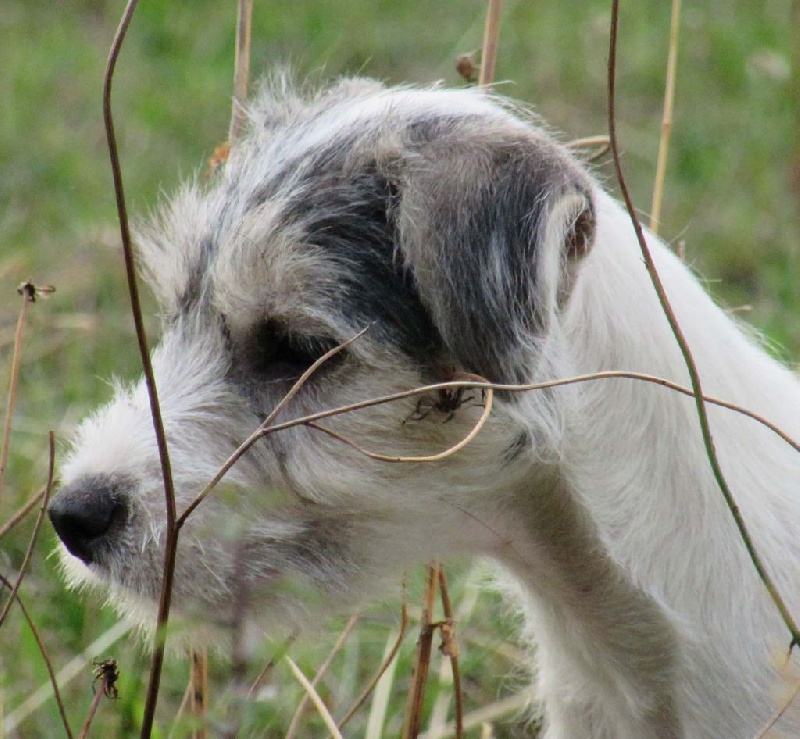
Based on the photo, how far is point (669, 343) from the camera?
283cm

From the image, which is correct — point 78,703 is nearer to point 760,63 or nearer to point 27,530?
point 27,530

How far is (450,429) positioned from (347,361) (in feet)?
0.82

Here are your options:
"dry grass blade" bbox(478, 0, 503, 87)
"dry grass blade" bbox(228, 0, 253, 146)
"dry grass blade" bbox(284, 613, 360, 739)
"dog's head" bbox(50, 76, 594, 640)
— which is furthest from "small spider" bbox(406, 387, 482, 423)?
"dry grass blade" bbox(478, 0, 503, 87)

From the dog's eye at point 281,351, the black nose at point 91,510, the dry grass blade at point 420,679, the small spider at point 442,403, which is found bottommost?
the dry grass blade at point 420,679

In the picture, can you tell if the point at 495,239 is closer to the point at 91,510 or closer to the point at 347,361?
the point at 347,361

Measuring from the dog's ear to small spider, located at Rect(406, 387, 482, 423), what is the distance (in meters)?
0.06

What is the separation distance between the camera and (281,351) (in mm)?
2818

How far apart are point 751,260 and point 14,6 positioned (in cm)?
503

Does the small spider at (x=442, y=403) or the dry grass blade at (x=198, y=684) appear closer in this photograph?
the small spider at (x=442, y=403)

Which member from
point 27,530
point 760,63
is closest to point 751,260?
point 760,63

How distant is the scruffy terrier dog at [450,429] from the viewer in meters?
2.64

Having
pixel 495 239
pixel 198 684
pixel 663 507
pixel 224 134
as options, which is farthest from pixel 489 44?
pixel 224 134

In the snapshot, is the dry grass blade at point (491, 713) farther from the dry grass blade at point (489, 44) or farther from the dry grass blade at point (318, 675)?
the dry grass blade at point (489, 44)

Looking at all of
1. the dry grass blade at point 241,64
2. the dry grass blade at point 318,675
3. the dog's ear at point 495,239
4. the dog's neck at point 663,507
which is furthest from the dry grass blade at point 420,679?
the dry grass blade at point 241,64
